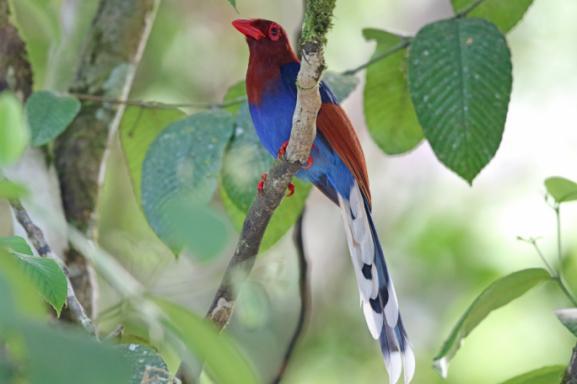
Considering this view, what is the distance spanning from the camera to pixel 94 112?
3895 mm

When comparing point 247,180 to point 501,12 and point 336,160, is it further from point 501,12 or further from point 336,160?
point 501,12

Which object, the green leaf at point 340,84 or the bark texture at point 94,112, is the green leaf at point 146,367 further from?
the bark texture at point 94,112

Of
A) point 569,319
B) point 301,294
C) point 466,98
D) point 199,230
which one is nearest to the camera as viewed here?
point 199,230

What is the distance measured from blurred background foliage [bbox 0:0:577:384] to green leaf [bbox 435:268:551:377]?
133 inches

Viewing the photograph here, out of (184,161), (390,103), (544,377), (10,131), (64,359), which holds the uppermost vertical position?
(10,131)

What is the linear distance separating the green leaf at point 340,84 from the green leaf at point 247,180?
293 mm

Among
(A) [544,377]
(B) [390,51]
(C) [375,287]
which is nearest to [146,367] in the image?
(A) [544,377]

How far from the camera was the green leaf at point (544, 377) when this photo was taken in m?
2.55

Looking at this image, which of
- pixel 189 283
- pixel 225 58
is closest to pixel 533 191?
pixel 225 58

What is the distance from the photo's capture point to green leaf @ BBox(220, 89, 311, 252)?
10.4 ft

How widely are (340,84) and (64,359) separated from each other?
2.54 meters

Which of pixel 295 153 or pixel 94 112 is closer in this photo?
pixel 295 153

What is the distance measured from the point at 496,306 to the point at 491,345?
3897 mm

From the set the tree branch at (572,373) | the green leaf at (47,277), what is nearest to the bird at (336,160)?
the tree branch at (572,373)
